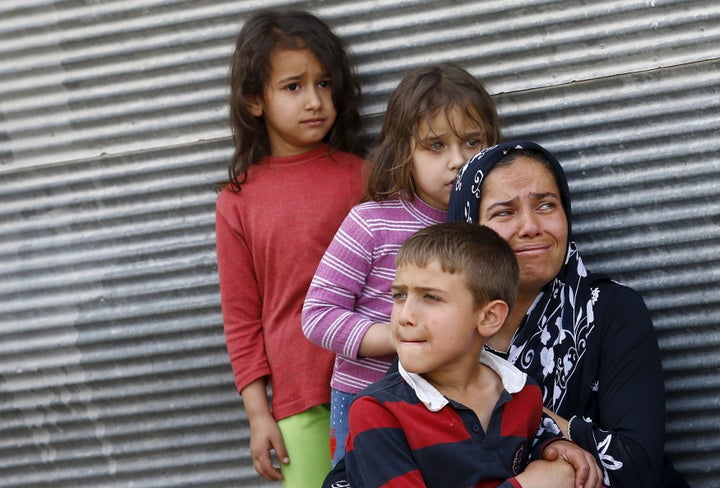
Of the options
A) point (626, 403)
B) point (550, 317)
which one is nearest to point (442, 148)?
point (550, 317)

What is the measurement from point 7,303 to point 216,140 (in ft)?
3.25

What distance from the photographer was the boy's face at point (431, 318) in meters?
2.41

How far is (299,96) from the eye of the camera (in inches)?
128

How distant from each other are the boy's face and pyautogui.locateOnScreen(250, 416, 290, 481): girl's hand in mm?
925

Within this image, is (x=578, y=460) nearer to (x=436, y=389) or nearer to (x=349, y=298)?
(x=436, y=389)

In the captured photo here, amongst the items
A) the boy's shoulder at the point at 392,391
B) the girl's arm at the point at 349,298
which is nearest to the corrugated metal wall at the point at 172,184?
the girl's arm at the point at 349,298

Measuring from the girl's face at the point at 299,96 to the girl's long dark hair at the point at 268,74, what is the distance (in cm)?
3

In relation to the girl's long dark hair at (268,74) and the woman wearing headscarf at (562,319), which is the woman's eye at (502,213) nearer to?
the woman wearing headscarf at (562,319)

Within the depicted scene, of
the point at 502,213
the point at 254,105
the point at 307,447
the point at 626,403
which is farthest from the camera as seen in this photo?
the point at 254,105

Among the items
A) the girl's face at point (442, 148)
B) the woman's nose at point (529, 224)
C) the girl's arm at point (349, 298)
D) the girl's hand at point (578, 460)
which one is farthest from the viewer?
the girl's face at point (442, 148)

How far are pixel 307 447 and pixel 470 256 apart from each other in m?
1.07

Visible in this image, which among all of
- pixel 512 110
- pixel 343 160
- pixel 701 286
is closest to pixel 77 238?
pixel 343 160

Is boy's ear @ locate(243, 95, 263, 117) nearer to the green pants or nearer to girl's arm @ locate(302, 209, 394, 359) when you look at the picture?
girl's arm @ locate(302, 209, 394, 359)

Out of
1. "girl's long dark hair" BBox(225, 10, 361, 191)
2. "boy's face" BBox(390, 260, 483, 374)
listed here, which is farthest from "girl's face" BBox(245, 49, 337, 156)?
"boy's face" BBox(390, 260, 483, 374)
